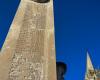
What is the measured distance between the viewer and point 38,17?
355 inches

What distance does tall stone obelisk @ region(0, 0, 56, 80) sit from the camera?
665cm

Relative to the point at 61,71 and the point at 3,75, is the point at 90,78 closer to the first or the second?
the point at 61,71

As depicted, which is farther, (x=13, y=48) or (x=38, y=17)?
(x=38, y=17)

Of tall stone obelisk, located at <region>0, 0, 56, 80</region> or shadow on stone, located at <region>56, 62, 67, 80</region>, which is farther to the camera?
shadow on stone, located at <region>56, 62, 67, 80</region>

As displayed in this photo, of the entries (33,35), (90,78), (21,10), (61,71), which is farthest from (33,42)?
(90,78)

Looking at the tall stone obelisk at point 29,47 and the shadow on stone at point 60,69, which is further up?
the tall stone obelisk at point 29,47

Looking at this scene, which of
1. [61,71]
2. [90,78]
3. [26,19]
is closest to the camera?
[26,19]

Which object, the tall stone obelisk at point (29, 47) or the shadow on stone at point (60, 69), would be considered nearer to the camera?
the tall stone obelisk at point (29, 47)

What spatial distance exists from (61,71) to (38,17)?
513 cm

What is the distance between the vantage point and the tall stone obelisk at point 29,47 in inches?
262

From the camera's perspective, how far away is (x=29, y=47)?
24.5ft

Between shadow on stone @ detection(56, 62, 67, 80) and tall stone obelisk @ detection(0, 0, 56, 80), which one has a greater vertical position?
tall stone obelisk @ detection(0, 0, 56, 80)

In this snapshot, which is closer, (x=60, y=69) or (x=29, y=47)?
(x=29, y=47)

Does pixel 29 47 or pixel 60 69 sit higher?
pixel 29 47
